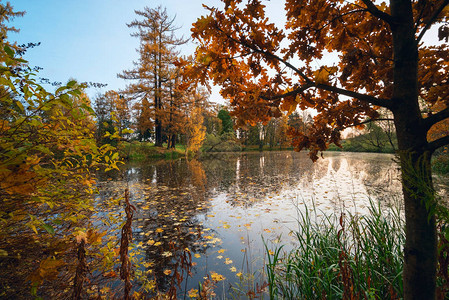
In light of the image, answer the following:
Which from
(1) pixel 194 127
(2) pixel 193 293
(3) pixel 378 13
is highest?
(1) pixel 194 127

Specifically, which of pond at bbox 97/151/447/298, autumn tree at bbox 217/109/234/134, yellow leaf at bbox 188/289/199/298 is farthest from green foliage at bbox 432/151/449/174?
autumn tree at bbox 217/109/234/134

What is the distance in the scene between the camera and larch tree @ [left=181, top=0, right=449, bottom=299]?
4.00 feet

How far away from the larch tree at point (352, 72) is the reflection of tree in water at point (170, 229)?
134 cm

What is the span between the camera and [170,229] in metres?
4.25

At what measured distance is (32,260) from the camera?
157cm

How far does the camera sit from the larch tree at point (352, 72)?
4.00 feet

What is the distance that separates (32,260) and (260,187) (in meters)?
7.47

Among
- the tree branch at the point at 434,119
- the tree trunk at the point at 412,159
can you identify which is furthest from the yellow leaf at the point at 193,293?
the tree branch at the point at 434,119

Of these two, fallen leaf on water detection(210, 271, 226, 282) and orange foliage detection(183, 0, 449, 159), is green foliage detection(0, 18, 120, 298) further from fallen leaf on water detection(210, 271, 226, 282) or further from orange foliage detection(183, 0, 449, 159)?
fallen leaf on water detection(210, 271, 226, 282)

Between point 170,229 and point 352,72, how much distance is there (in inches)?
165

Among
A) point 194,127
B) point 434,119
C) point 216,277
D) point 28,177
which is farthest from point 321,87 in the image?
point 194,127

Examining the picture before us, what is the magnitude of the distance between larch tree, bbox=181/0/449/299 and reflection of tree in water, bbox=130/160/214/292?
52.9 inches

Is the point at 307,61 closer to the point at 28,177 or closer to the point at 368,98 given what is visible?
the point at 368,98

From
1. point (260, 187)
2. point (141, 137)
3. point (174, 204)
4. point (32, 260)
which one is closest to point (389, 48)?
point (32, 260)
